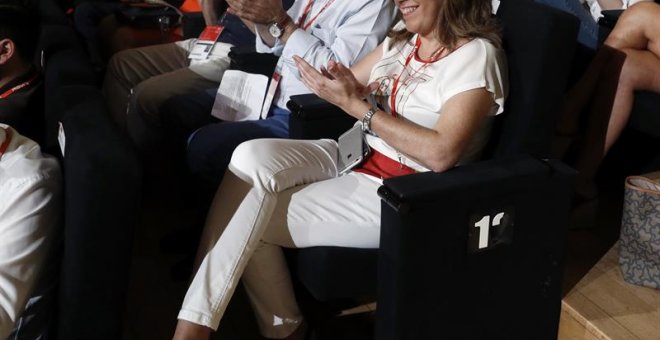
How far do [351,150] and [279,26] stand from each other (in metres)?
0.58

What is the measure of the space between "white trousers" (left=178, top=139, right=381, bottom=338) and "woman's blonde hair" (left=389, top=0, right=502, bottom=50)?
0.42 meters

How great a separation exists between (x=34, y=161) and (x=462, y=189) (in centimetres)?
91

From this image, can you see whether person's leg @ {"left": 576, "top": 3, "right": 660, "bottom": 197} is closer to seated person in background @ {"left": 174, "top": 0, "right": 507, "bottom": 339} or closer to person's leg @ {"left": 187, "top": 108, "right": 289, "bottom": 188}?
seated person in background @ {"left": 174, "top": 0, "right": 507, "bottom": 339}

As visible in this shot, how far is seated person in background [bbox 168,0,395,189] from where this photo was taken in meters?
2.41

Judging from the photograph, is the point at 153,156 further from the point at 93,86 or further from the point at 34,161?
the point at 34,161

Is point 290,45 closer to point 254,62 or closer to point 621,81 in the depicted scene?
point 254,62

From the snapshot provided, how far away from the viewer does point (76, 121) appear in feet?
5.78

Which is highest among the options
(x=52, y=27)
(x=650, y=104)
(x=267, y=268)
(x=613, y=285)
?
(x=52, y=27)

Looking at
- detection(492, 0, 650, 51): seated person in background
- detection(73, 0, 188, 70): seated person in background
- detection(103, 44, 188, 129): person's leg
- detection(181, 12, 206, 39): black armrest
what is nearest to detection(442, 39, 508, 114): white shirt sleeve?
detection(492, 0, 650, 51): seated person in background

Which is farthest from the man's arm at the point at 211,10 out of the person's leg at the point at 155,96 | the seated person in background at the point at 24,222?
the seated person in background at the point at 24,222

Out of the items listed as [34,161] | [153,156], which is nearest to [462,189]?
[34,161]

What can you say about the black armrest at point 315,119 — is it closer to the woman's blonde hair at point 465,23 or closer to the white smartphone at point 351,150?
the white smartphone at point 351,150

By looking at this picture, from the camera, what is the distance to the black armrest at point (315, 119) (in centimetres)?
232

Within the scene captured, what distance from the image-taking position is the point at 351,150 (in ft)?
7.02
